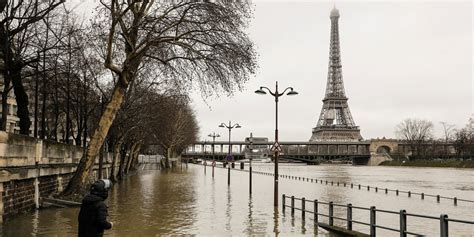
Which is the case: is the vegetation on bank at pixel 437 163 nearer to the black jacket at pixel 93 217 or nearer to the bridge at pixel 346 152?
the bridge at pixel 346 152

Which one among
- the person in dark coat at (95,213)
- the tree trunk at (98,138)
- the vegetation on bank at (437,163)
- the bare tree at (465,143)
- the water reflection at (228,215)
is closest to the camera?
the person in dark coat at (95,213)

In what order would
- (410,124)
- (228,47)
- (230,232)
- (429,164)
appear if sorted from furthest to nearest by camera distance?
(410,124), (429,164), (228,47), (230,232)

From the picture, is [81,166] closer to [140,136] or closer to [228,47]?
[228,47]

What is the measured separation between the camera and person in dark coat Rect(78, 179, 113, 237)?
8.06m

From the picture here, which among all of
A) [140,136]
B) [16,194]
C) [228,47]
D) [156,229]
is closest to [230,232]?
[156,229]

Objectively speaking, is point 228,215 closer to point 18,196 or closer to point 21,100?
point 18,196

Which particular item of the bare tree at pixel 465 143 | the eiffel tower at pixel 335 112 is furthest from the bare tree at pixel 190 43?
the eiffel tower at pixel 335 112

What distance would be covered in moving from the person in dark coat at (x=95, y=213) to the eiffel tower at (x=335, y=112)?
16999cm

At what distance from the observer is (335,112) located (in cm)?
18188

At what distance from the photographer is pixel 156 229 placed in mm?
17281

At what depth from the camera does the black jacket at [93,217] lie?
8.06 m

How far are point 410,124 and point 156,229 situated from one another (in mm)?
141490

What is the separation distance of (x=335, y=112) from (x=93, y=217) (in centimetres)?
A: 17750

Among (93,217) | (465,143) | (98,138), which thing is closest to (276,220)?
(98,138)
